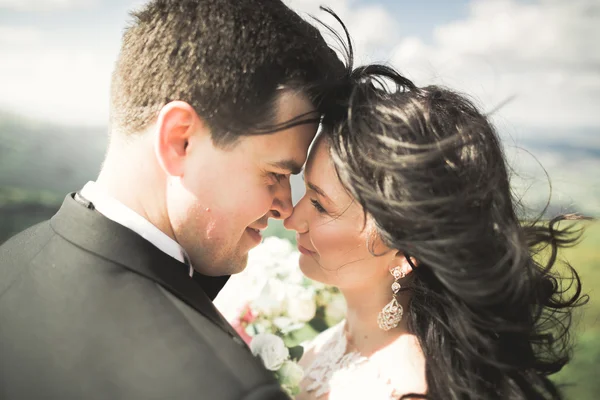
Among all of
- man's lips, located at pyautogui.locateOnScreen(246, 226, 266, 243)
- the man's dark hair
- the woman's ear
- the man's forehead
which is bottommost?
the woman's ear

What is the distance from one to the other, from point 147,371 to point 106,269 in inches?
15.3

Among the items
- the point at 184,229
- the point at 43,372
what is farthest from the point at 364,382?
the point at 43,372

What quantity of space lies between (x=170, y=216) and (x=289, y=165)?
1.74 feet

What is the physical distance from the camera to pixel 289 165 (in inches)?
89.8

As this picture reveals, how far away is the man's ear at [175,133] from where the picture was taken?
1995mm

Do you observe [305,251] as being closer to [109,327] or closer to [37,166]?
[109,327]

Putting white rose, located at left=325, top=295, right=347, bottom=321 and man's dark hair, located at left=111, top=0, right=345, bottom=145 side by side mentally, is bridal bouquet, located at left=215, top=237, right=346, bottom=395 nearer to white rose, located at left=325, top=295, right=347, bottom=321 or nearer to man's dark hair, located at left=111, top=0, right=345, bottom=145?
white rose, located at left=325, top=295, right=347, bottom=321

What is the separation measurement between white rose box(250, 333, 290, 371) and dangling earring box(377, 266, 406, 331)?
1.58ft

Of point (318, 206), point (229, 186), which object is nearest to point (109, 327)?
point (229, 186)

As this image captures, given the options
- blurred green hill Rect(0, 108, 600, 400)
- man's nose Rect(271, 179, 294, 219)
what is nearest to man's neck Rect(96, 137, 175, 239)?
man's nose Rect(271, 179, 294, 219)

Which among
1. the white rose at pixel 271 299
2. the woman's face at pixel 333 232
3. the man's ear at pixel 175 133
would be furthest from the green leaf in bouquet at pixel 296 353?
the man's ear at pixel 175 133

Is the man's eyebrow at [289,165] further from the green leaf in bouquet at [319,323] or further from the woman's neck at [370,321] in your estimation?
the green leaf in bouquet at [319,323]

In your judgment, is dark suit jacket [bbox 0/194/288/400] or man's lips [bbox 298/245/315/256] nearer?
dark suit jacket [bbox 0/194/288/400]

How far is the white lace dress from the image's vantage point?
2.48 meters
